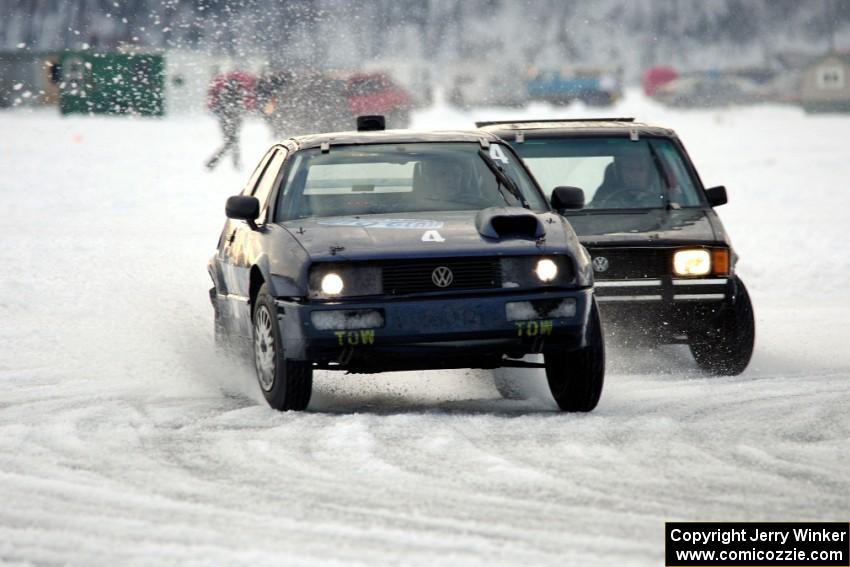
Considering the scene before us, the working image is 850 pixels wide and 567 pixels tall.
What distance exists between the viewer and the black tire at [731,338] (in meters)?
10.2

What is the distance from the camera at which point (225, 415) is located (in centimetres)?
838

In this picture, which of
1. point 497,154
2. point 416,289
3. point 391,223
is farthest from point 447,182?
point 416,289

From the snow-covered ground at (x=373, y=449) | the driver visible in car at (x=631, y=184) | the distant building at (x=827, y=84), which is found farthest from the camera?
the distant building at (x=827, y=84)

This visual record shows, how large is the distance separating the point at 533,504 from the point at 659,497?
1.51ft

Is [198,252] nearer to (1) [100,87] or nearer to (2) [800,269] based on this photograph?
(2) [800,269]

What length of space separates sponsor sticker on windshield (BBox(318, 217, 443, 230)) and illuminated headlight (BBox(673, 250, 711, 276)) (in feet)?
7.42

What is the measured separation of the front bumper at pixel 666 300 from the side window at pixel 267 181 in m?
2.07

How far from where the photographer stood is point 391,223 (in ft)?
28.0

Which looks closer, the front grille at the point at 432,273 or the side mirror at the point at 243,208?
Answer: the front grille at the point at 432,273

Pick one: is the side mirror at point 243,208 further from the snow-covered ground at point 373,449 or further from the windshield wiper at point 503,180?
the windshield wiper at point 503,180

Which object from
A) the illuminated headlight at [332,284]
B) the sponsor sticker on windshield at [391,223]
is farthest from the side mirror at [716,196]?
the illuminated headlight at [332,284]

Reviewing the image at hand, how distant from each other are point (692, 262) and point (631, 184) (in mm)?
1412

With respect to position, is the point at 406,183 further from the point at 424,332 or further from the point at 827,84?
the point at 827,84

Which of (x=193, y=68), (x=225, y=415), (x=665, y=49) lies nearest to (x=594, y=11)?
(x=665, y=49)
